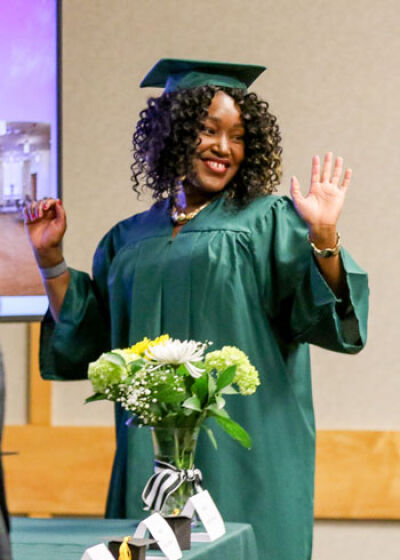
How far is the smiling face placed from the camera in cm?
250

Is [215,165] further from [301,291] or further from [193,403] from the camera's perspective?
[193,403]

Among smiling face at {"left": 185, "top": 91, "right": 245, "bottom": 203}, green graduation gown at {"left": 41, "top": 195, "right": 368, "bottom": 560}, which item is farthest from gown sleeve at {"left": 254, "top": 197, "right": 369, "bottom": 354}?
smiling face at {"left": 185, "top": 91, "right": 245, "bottom": 203}

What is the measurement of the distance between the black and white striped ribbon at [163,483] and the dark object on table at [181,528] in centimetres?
12

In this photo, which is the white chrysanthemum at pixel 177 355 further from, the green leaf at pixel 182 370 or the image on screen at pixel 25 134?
the image on screen at pixel 25 134

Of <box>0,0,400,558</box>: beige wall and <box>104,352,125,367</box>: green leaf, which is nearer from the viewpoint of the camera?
<box>104,352,125,367</box>: green leaf

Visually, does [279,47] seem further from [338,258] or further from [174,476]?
[174,476]

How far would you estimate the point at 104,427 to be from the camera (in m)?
3.76

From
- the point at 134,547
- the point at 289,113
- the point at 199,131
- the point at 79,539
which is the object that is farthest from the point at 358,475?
the point at 134,547

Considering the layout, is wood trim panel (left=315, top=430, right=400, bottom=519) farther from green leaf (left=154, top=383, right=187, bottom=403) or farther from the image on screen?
green leaf (left=154, top=383, right=187, bottom=403)

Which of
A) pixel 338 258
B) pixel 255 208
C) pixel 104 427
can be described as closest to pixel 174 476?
pixel 338 258

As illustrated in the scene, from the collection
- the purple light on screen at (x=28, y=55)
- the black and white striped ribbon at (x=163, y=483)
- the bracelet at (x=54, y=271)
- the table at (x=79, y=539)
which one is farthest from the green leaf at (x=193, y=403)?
the purple light on screen at (x=28, y=55)

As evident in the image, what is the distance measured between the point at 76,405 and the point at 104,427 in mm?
144

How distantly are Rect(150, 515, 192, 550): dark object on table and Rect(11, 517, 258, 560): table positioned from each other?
0.01 m

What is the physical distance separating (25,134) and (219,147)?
1.07 meters
